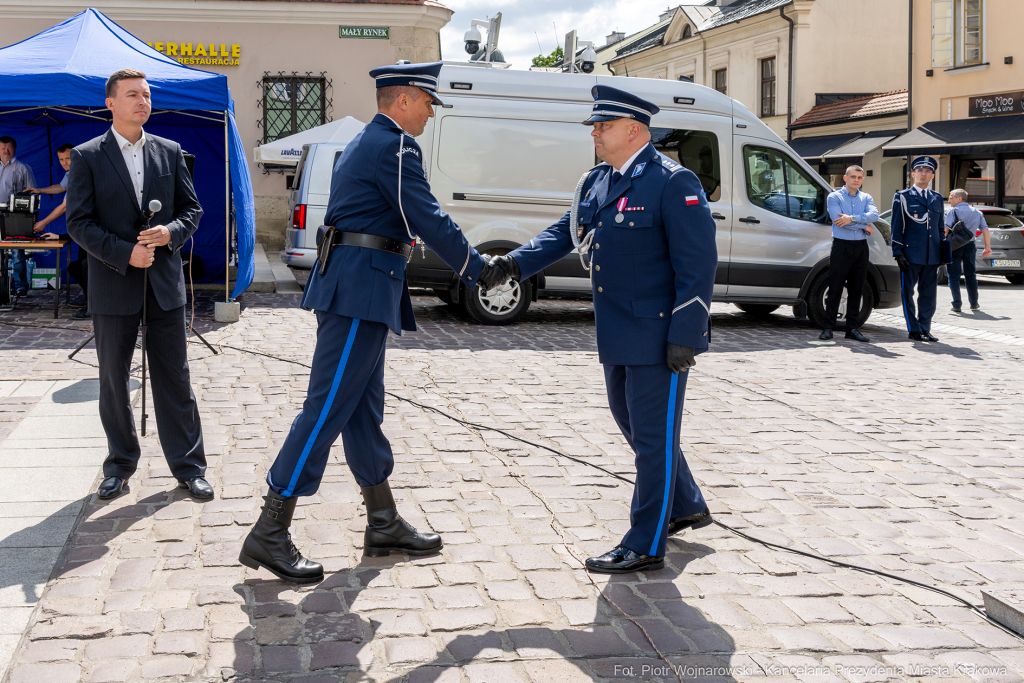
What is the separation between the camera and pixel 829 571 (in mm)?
4004

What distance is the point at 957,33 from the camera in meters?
27.4

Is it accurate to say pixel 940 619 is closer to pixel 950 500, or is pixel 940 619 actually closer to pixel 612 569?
pixel 612 569

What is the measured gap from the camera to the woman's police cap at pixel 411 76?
3.85 metres

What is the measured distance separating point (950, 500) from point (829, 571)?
135cm

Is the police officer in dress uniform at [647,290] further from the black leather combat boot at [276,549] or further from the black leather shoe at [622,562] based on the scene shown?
the black leather combat boot at [276,549]

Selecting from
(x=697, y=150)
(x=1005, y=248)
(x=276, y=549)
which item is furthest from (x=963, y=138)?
(x=276, y=549)

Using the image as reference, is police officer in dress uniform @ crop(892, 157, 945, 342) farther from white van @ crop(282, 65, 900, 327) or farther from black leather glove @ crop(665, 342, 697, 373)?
black leather glove @ crop(665, 342, 697, 373)

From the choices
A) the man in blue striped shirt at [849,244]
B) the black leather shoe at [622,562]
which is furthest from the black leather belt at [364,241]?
the man in blue striped shirt at [849,244]

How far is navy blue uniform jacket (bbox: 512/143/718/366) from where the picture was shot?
3.75 metres

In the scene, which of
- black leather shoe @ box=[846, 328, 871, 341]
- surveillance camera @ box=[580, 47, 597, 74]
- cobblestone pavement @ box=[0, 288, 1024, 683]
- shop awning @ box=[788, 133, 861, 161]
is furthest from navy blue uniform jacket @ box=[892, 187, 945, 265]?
shop awning @ box=[788, 133, 861, 161]

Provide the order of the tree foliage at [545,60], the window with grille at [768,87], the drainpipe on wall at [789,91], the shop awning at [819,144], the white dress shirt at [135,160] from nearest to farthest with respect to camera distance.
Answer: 1. the white dress shirt at [135,160]
2. the shop awning at [819,144]
3. the drainpipe on wall at [789,91]
4. the window with grille at [768,87]
5. the tree foliage at [545,60]

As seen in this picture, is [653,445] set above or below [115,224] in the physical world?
below

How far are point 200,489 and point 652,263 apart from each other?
2.36 meters

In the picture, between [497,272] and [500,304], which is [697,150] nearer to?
[500,304]
